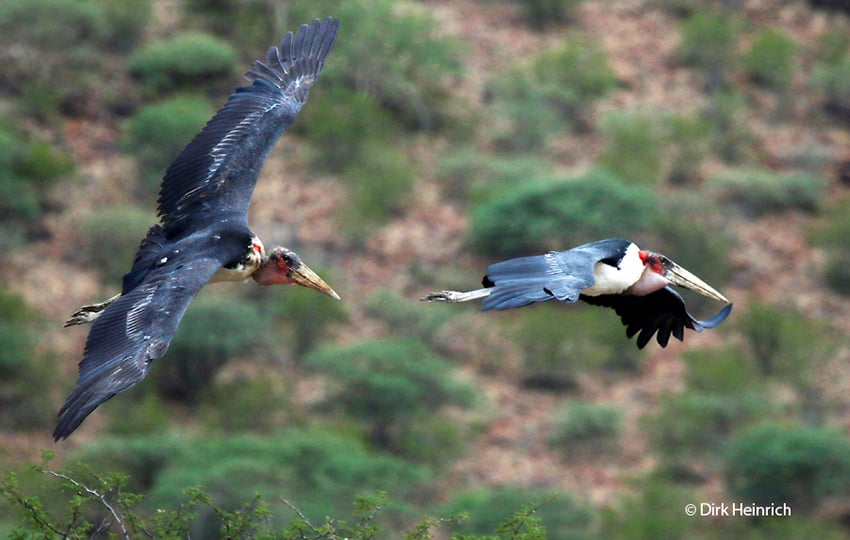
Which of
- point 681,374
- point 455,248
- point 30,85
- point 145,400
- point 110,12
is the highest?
point 110,12

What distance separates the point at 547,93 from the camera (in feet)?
116

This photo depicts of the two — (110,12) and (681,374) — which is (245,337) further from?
(110,12)

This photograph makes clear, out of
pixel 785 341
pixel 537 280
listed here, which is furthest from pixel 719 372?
pixel 537 280

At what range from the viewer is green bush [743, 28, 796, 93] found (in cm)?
3684

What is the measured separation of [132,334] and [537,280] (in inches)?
96.1

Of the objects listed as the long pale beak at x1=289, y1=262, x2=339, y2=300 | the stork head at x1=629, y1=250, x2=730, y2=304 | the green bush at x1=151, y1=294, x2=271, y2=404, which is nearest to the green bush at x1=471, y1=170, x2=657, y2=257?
the green bush at x1=151, y1=294, x2=271, y2=404

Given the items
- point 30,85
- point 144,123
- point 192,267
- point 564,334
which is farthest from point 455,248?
point 192,267

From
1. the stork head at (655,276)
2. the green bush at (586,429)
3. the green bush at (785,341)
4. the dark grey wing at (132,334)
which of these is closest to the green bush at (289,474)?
the green bush at (586,429)

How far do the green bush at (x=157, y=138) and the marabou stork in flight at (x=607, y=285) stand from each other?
1838 centimetres

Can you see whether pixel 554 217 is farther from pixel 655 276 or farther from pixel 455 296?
pixel 455 296

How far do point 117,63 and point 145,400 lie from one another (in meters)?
10.3

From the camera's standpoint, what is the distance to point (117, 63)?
35.4 m

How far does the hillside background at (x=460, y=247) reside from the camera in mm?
26188

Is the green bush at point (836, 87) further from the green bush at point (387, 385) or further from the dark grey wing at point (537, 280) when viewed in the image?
the dark grey wing at point (537, 280)
